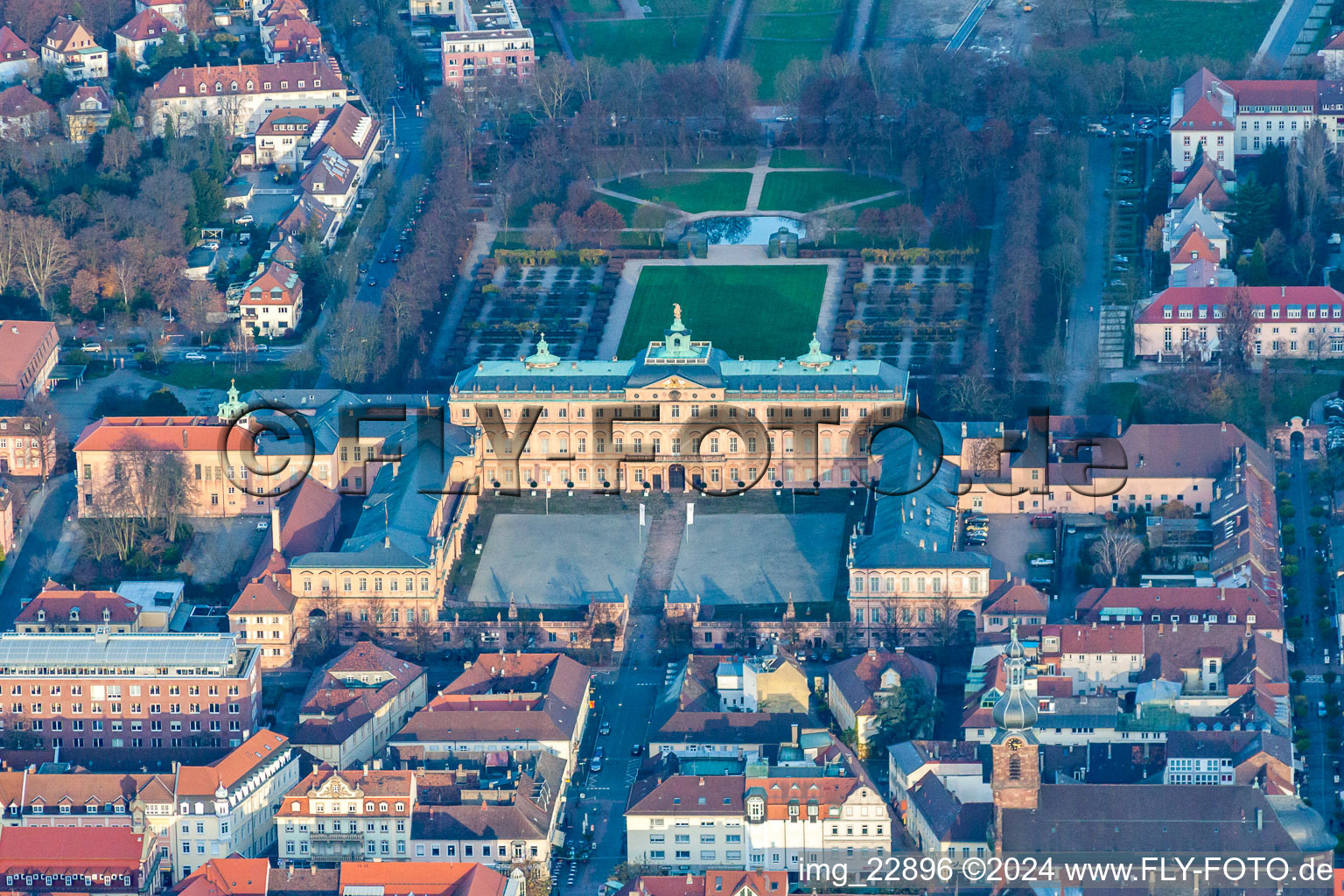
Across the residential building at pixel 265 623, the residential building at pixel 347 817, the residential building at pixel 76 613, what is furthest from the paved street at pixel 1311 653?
the residential building at pixel 76 613

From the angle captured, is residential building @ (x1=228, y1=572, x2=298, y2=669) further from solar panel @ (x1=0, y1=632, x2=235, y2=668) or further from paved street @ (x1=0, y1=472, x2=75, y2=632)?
paved street @ (x1=0, y1=472, x2=75, y2=632)

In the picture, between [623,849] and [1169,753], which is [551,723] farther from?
[1169,753]

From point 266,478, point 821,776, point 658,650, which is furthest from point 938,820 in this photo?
point 266,478

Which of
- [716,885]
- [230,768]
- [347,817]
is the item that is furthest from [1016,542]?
[230,768]

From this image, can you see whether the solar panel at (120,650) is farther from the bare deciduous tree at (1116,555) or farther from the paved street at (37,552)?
the bare deciduous tree at (1116,555)

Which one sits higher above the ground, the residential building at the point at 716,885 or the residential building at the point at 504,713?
the residential building at the point at 504,713

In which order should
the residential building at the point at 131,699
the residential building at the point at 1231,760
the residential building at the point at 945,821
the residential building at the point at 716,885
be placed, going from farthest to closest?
the residential building at the point at 131,699 → the residential building at the point at 1231,760 → the residential building at the point at 945,821 → the residential building at the point at 716,885

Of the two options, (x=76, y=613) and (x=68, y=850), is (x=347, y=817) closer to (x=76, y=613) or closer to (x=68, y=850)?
(x=68, y=850)
